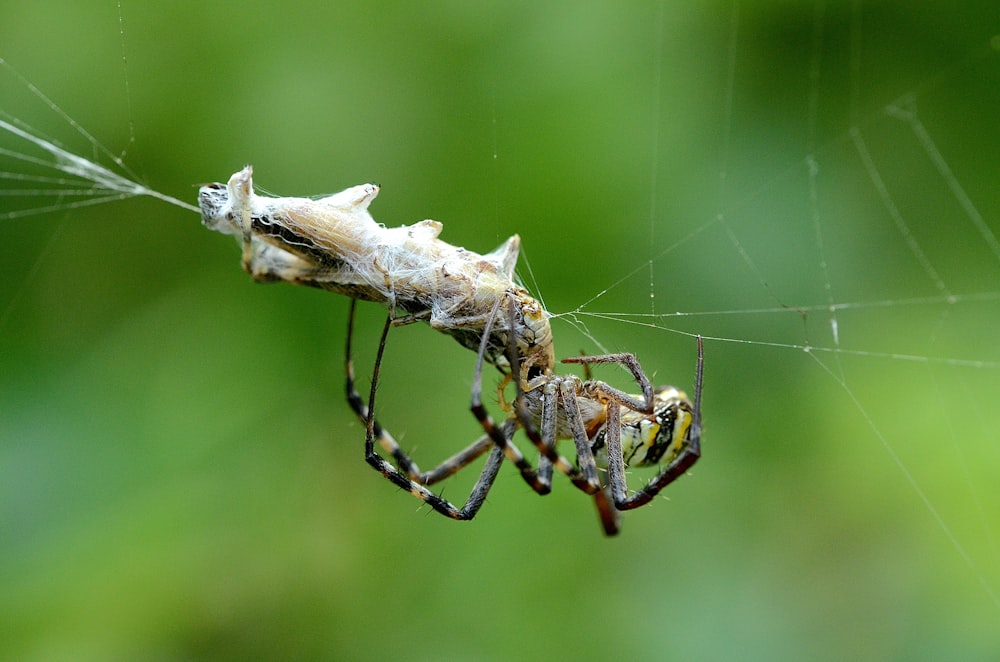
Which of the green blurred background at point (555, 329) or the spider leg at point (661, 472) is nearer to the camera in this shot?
the spider leg at point (661, 472)

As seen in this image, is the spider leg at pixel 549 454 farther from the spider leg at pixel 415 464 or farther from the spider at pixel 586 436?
the spider leg at pixel 415 464

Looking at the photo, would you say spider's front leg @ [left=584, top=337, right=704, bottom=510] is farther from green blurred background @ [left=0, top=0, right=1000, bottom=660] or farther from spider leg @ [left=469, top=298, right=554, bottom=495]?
spider leg @ [left=469, top=298, right=554, bottom=495]

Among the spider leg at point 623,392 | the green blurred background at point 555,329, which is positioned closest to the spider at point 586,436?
the spider leg at point 623,392

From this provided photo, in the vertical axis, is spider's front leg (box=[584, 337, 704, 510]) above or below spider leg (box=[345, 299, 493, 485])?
below

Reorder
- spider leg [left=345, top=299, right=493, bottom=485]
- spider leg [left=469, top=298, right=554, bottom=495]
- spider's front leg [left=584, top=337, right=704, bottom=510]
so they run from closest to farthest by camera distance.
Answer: spider leg [left=469, top=298, right=554, bottom=495], spider's front leg [left=584, top=337, right=704, bottom=510], spider leg [left=345, top=299, right=493, bottom=485]

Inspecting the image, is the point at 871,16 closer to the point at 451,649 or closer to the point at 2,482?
the point at 451,649

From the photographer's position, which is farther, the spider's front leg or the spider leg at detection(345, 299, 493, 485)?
the spider leg at detection(345, 299, 493, 485)

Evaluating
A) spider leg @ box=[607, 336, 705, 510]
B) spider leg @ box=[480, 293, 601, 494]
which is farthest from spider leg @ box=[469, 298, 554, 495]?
spider leg @ box=[607, 336, 705, 510]
